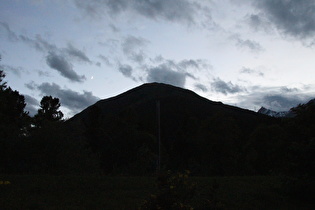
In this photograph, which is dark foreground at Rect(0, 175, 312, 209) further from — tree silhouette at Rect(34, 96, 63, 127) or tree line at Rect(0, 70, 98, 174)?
tree silhouette at Rect(34, 96, 63, 127)

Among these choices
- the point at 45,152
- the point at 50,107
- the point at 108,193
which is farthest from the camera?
the point at 50,107

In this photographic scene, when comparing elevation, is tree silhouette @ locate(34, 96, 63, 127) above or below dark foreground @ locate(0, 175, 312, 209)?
above

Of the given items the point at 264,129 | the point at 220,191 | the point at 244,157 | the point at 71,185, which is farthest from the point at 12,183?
the point at 264,129

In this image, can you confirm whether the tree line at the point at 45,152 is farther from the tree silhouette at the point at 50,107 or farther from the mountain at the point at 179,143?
the tree silhouette at the point at 50,107

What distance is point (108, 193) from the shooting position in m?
15.7

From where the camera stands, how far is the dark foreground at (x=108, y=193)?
1313 centimetres

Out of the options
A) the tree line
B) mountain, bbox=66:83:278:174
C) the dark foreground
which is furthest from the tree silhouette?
the dark foreground

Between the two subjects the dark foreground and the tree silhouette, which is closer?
the dark foreground

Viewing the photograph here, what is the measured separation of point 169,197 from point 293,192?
31.9 feet

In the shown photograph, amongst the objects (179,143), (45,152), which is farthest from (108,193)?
(179,143)

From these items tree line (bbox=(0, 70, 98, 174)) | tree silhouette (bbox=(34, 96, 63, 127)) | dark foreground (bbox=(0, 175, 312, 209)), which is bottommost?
dark foreground (bbox=(0, 175, 312, 209))

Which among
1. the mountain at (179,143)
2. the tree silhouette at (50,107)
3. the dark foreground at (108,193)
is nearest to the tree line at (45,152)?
the mountain at (179,143)

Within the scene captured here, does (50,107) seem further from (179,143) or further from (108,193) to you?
(108,193)

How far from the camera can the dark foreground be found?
13.1 m
